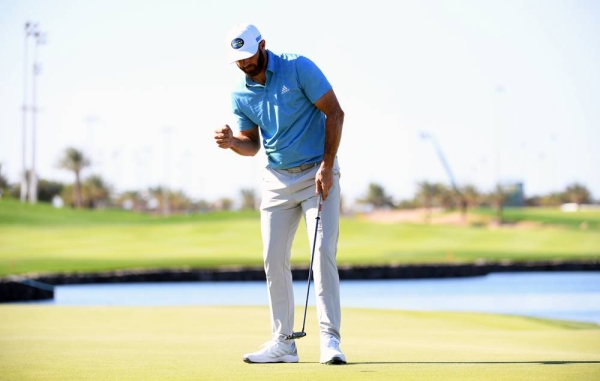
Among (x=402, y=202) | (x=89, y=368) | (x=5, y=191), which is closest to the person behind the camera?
(x=89, y=368)

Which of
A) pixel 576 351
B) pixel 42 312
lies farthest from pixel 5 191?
pixel 576 351

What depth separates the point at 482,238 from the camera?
2147 inches

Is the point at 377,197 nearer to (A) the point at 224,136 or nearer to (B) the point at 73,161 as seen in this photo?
(B) the point at 73,161

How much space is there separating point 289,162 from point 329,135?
34cm

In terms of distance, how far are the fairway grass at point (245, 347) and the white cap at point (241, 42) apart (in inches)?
68.9

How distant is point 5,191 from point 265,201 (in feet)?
275

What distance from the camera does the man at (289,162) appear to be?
6309 millimetres

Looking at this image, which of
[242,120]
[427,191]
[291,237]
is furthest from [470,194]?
[291,237]

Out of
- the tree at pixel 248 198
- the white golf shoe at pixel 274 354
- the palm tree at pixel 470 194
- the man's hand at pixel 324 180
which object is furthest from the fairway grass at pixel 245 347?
the tree at pixel 248 198

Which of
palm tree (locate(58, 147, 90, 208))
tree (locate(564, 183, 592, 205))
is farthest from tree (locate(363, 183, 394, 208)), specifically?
palm tree (locate(58, 147, 90, 208))

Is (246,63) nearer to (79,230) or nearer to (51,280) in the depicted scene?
(51,280)

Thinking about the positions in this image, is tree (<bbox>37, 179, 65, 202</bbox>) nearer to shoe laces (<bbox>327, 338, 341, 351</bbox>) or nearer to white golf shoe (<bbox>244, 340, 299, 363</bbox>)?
white golf shoe (<bbox>244, 340, 299, 363</bbox>)

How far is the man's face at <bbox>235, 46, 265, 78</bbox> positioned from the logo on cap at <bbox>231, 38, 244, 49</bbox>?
0.34 ft

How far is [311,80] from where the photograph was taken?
634 cm
